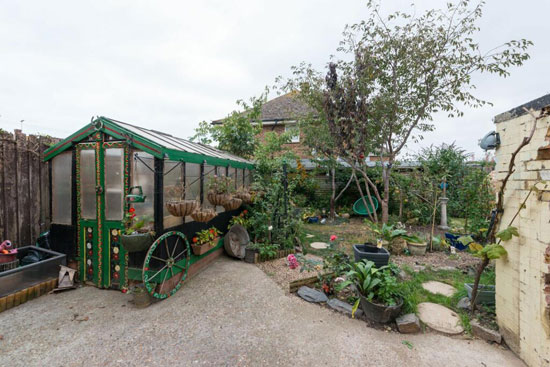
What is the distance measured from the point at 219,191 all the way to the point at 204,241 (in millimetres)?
1023

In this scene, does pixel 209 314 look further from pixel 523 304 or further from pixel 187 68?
pixel 187 68

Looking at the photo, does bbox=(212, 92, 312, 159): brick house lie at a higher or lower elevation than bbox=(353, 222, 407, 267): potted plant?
higher

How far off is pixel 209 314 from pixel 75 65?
6.37 metres

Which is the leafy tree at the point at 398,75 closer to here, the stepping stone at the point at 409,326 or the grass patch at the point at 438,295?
the grass patch at the point at 438,295

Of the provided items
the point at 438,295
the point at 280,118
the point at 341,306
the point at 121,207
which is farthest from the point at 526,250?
the point at 280,118

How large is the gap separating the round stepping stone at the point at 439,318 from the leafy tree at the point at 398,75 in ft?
11.9

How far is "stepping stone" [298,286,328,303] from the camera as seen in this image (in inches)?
140

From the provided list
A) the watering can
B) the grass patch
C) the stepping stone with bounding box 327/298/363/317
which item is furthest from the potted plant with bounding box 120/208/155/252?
the grass patch

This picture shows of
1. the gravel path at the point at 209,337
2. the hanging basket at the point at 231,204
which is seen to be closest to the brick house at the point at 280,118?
the hanging basket at the point at 231,204

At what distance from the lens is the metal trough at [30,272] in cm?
325

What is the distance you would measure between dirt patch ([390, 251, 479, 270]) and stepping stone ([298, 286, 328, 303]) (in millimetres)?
2312

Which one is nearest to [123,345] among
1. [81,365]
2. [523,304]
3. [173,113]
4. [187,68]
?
[81,365]

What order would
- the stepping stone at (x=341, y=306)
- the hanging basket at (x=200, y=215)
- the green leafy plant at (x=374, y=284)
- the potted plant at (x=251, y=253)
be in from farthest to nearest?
the potted plant at (x=251, y=253) < the hanging basket at (x=200, y=215) < the stepping stone at (x=341, y=306) < the green leafy plant at (x=374, y=284)

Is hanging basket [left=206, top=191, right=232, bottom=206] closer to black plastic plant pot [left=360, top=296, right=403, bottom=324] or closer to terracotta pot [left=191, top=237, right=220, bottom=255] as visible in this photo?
terracotta pot [left=191, top=237, right=220, bottom=255]
